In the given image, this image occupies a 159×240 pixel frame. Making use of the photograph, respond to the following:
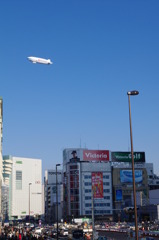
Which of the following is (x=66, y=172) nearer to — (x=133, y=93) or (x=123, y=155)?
(x=123, y=155)

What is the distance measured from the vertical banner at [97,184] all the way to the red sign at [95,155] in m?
7.16

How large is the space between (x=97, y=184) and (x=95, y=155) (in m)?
13.9

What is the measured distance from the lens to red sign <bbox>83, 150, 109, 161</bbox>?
18100 cm

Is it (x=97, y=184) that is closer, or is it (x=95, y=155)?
(x=97, y=184)

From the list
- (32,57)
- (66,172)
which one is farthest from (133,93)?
(66,172)

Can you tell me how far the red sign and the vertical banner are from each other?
7.16 meters


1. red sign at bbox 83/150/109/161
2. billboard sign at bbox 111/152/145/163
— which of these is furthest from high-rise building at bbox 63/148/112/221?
billboard sign at bbox 111/152/145/163

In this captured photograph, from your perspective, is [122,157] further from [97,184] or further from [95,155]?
[97,184]

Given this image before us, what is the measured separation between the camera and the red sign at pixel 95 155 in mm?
181000

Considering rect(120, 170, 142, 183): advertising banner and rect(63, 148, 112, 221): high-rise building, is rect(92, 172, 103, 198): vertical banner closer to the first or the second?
rect(63, 148, 112, 221): high-rise building

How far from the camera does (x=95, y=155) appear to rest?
18212 cm

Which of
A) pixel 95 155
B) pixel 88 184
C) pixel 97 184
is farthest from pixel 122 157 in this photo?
pixel 88 184

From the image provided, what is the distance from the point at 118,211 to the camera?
17575 centimetres

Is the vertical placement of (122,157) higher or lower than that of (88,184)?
higher
